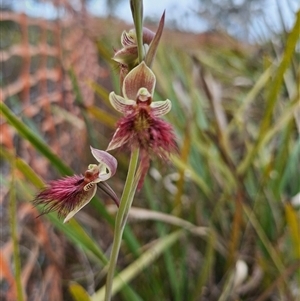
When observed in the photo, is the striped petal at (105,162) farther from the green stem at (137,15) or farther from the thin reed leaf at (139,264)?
the thin reed leaf at (139,264)

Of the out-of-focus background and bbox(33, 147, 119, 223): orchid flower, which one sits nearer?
bbox(33, 147, 119, 223): orchid flower

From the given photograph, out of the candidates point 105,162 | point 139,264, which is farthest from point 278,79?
point 105,162

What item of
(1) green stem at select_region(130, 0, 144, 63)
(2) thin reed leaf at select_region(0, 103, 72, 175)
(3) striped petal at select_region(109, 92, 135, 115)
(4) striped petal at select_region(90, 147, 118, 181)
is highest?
(1) green stem at select_region(130, 0, 144, 63)

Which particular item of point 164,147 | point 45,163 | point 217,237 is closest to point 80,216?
point 45,163

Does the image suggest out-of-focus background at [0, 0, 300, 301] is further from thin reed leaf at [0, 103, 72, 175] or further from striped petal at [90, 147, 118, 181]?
striped petal at [90, 147, 118, 181]

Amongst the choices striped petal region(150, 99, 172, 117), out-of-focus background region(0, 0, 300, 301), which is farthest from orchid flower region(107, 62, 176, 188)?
out-of-focus background region(0, 0, 300, 301)

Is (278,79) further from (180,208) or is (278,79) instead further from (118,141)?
(118,141)

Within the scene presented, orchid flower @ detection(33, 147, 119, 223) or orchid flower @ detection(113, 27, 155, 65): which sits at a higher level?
orchid flower @ detection(113, 27, 155, 65)
